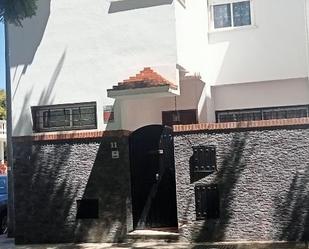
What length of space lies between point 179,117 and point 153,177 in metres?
2.88

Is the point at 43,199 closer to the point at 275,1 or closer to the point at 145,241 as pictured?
the point at 145,241

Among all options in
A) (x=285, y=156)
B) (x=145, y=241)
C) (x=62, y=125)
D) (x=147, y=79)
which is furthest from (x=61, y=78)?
(x=285, y=156)

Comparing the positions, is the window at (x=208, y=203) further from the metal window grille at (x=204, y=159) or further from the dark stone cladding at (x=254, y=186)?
the metal window grille at (x=204, y=159)

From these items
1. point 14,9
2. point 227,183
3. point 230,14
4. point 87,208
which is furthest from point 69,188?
point 230,14

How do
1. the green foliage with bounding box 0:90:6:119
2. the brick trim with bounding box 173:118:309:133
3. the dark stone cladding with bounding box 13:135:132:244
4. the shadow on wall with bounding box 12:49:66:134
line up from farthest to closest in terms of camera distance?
the green foliage with bounding box 0:90:6:119, the shadow on wall with bounding box 12:49:66:134, the dark stone cladding with bounding box 13:135:132:244, the brick trim with bounding box 173:118:309:133

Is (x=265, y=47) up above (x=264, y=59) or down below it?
above

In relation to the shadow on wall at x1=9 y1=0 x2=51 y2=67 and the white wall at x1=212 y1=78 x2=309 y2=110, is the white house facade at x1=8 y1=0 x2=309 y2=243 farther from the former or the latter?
the white wall at x1=212 y1=78 x2=309 y2=110

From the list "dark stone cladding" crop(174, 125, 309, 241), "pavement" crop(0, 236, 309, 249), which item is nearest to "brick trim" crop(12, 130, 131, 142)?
"dark stone cladding" crop(174, 125, 309, 241)

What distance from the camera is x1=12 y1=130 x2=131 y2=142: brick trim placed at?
11828 mm

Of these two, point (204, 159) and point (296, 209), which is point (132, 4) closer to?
point (204, 159)

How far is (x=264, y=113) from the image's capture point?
47.0ft

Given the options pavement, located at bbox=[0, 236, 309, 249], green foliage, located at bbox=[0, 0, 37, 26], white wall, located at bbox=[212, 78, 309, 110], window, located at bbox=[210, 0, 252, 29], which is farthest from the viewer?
window, located at bbox=[210, 0, 252, 29]

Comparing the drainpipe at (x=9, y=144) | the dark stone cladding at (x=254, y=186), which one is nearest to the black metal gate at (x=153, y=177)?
the dark stone cladding at (x=254, y=186)

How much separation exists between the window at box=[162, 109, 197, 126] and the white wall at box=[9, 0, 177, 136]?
2494 millimetres
